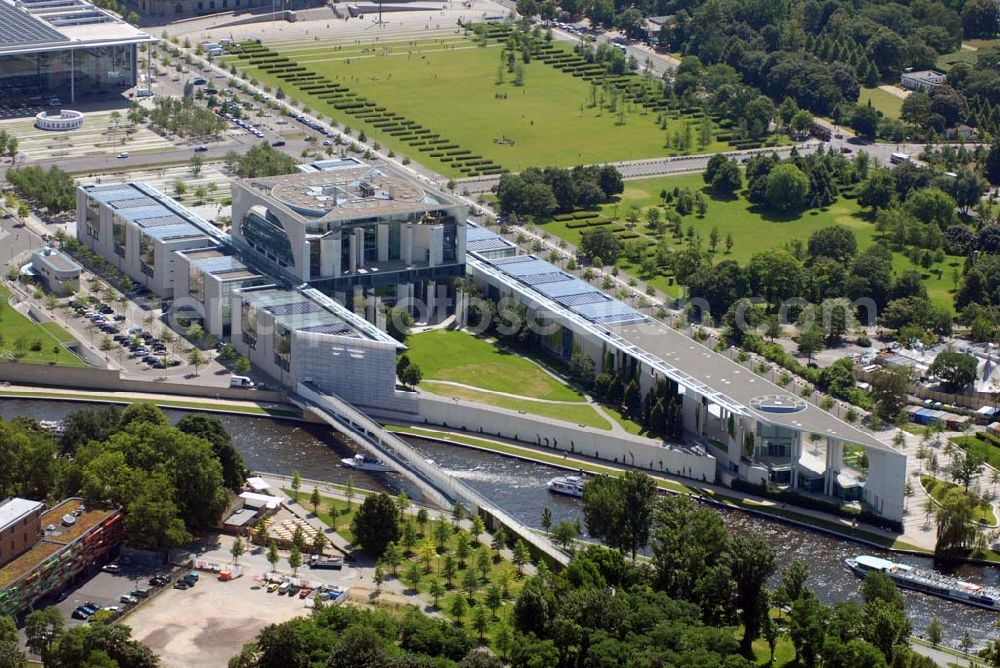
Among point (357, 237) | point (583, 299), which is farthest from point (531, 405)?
point (357, 237)

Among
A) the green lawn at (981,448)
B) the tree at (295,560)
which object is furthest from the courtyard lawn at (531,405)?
the tree at (295,560)

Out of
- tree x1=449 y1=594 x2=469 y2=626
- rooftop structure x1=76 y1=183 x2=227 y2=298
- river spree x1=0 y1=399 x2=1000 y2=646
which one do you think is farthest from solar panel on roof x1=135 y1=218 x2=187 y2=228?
tree x1=449 y1=594 x2=469 y2=626

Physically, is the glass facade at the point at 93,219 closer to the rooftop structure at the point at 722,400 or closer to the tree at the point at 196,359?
the tree at the point at 196,359

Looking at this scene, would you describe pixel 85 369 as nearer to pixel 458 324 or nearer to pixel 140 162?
pixel 458 324

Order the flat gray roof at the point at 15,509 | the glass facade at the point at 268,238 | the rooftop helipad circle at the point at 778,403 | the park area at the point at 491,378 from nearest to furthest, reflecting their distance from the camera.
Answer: the flat gray roof at the point at 15,509
the rooftop helipad circle at the point at 778,403
the park area at the point at 491,378
the glass facade at the point at 268,238

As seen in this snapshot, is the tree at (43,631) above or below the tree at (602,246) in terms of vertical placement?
below

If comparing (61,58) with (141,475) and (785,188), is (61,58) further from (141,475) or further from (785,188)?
(141,475)

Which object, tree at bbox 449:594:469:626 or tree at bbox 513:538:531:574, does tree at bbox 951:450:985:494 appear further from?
tree at bbox 449:594:469:626
